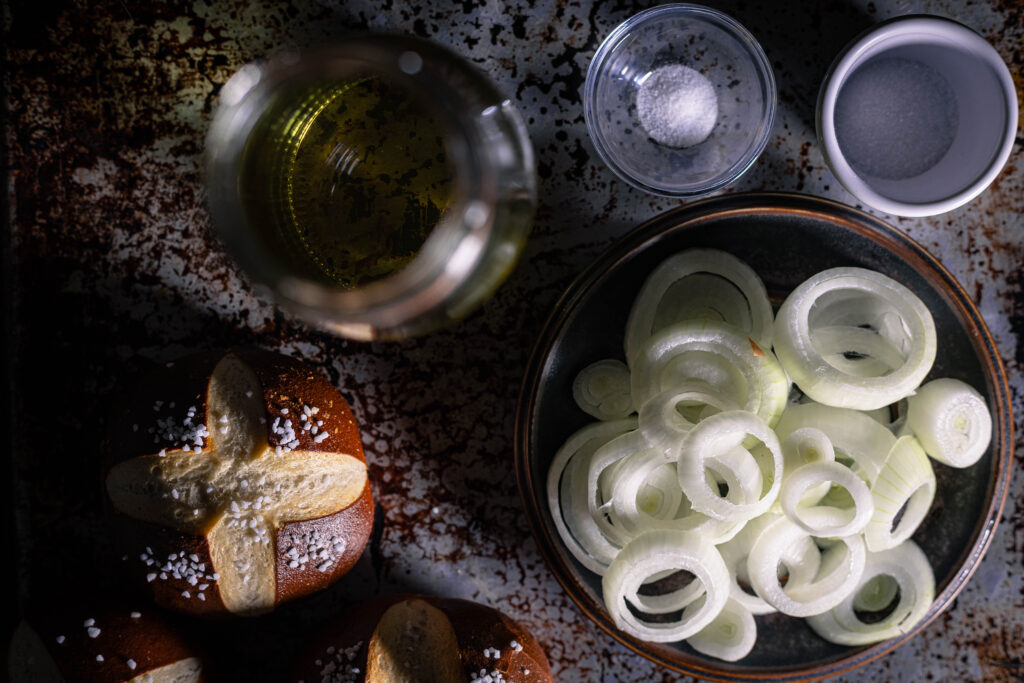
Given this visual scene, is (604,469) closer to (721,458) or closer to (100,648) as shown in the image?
(721,458)

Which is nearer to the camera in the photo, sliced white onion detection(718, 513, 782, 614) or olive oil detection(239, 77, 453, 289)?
olive oil detection(239, 77, 453, 289)

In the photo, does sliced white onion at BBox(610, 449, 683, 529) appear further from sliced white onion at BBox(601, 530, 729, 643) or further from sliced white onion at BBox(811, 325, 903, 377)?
sliced white onion at BBox(811, 325, 903, 377)

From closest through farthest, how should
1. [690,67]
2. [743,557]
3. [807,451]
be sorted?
[807,451], [743,557], [690,67]

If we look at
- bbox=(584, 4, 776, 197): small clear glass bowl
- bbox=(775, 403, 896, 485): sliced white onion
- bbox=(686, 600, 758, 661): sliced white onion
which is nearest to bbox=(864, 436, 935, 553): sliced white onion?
bbox=(775, 403, 896, 485): sliced white onion

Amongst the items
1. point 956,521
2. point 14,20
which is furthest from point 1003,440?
point 14,20

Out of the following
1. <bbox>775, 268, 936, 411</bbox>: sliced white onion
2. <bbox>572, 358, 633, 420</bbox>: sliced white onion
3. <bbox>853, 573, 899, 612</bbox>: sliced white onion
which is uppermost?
<bbox>775, 268, 936, 411</bbox>: sliced white onion

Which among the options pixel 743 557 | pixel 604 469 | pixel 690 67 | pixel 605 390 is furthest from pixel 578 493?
pixel 690 67
